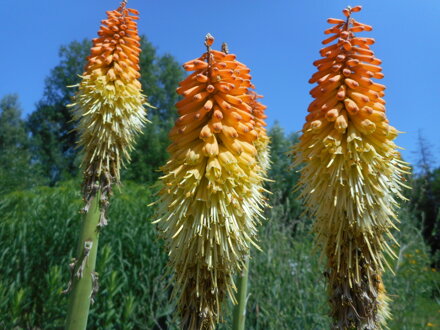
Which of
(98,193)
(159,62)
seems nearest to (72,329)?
(98,193)

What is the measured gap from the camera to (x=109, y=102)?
3275 millimetres

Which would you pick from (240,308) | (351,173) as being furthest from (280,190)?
(351,173)

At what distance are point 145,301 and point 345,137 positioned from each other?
4429 millimetres

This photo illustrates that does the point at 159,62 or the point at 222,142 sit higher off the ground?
the point at 159,62

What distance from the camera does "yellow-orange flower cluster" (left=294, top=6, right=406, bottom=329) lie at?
72.9 inches

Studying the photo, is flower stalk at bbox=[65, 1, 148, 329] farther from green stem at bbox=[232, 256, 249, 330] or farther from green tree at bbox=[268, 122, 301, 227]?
A: green tree at bbox=[268, 122, 301, 227]

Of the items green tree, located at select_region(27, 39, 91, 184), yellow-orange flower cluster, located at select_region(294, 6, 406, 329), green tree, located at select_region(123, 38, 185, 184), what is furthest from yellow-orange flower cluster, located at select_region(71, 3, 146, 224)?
green tree, located at select_region(27, 39, 91, 184)

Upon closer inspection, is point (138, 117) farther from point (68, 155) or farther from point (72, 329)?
point (68, 155)

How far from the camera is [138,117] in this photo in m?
3.60

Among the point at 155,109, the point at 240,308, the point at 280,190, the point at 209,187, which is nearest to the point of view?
the point at 209,187

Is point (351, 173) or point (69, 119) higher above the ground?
point (69, 119)

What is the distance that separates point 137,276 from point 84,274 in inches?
117

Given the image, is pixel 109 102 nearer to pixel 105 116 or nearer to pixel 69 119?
pixel 105 116

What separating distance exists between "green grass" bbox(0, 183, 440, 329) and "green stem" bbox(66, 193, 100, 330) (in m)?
0.80
